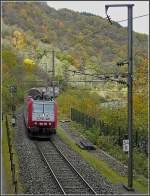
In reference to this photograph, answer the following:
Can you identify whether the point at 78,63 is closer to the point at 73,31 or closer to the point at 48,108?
the point at 73,31

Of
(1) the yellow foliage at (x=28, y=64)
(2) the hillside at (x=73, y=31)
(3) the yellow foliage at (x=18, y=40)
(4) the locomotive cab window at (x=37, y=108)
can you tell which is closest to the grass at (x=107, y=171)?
(4) the locomotive cab window at (x=37, y=108)

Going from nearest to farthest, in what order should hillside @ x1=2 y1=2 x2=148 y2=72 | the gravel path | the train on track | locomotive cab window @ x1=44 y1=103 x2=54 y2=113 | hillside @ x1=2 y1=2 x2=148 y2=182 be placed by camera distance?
the gravel path
the train on track
locomotive cab window @ x1=44 y1=103 x2=54 y2=113
hillside @ x1=2 y1=2 x2=148 y2=182
hillside @ x1=2 y1=2 x2=148 y2=72

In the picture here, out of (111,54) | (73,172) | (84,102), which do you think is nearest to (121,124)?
(73,172)

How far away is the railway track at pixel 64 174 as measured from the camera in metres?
21.5

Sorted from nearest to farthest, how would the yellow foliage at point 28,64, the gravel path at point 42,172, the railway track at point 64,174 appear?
1. the railway track at point 64,174
2. the gravel path at point 42,172
3. the yellow foliage at point 28,64

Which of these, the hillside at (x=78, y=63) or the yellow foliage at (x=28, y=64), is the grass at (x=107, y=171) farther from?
the yellow foliage at (x=28, y=64)

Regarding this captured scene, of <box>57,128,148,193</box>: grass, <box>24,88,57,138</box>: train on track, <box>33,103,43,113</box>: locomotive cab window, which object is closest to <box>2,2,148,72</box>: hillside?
<box>24,88,57,138</box>: train on track

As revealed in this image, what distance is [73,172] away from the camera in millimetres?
25047

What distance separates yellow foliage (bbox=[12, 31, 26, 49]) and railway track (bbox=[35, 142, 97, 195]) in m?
82.0

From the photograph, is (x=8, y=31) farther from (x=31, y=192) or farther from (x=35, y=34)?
(x=31, y=192)

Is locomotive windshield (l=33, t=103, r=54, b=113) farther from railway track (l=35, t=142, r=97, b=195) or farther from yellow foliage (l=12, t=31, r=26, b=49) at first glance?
yellow foliage (l=12, t=31, r=26, b=49)

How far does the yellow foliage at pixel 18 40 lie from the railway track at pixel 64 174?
8196cm

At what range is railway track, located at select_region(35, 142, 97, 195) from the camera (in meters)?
21.5

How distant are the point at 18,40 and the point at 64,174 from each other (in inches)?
3741
